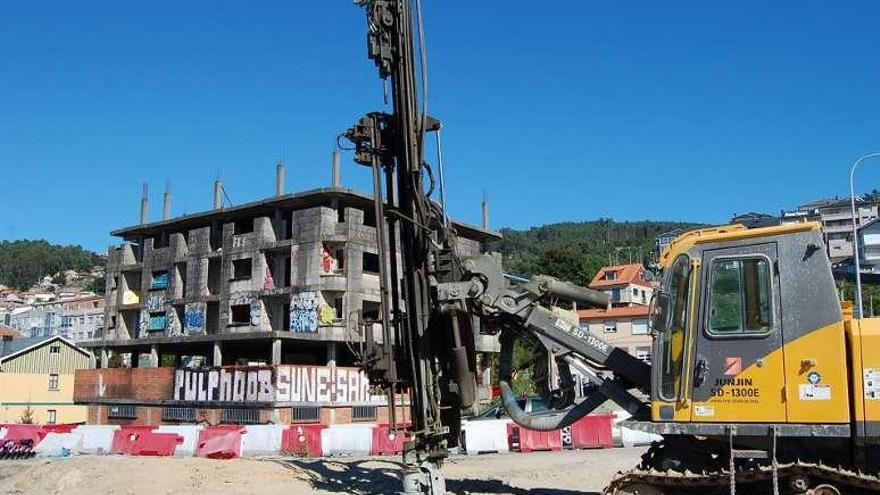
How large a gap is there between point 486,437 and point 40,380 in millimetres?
49293

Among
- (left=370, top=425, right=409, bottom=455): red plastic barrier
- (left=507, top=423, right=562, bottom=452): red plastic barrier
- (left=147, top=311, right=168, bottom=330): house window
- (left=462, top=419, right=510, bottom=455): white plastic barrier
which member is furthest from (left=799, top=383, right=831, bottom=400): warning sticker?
(left=147, top=311, right=168, bottom=330): house window

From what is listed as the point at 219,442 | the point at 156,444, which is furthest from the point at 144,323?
the point at 219,442

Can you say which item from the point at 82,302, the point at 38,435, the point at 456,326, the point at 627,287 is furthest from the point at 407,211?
the point at 82,302

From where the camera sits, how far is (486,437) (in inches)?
1031

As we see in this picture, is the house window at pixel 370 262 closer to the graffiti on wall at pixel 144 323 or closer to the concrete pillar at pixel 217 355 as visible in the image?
the concrete pillar at pixel 217 355

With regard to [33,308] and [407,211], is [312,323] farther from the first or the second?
[33,308]

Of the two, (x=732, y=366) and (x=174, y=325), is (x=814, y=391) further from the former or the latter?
(x=174, y=325)

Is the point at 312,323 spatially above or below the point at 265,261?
below

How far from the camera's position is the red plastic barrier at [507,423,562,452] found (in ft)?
85.8

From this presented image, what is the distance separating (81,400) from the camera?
5547cm

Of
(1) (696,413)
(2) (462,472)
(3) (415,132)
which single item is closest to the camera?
(1) (696,413)

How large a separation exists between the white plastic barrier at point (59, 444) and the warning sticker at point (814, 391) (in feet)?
80.3

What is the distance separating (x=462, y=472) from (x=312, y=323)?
1362 inches

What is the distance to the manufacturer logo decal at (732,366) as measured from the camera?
9539 millimetres
